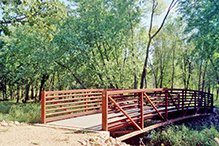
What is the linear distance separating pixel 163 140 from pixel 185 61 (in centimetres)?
2236

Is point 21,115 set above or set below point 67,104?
below

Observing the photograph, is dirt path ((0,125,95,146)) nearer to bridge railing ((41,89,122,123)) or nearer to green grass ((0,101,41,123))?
bridge railing ((41,89,122,123))

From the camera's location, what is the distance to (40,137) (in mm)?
5047

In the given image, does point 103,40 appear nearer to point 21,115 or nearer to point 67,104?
point 67,104

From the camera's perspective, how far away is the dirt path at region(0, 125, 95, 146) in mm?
4578

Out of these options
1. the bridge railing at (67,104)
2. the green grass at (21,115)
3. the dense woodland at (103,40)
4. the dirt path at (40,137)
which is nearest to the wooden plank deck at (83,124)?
the bridge railing at (67,104)

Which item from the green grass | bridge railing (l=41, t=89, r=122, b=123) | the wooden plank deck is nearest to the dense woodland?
the green grass

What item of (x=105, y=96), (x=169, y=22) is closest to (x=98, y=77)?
(x=105, y=96)

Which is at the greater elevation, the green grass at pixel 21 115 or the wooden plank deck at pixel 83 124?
the wooden plank deck at pixel 83 124

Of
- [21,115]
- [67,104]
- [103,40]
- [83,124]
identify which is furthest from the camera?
[103,40]

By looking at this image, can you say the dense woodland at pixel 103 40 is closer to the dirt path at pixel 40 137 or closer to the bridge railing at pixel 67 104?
the bridge railing at pixel 67 104

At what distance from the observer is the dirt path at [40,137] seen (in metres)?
4.58

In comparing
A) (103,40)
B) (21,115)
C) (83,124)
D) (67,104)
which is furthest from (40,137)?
(103,40)

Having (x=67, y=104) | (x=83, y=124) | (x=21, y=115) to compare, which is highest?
(x=67, y=104)
